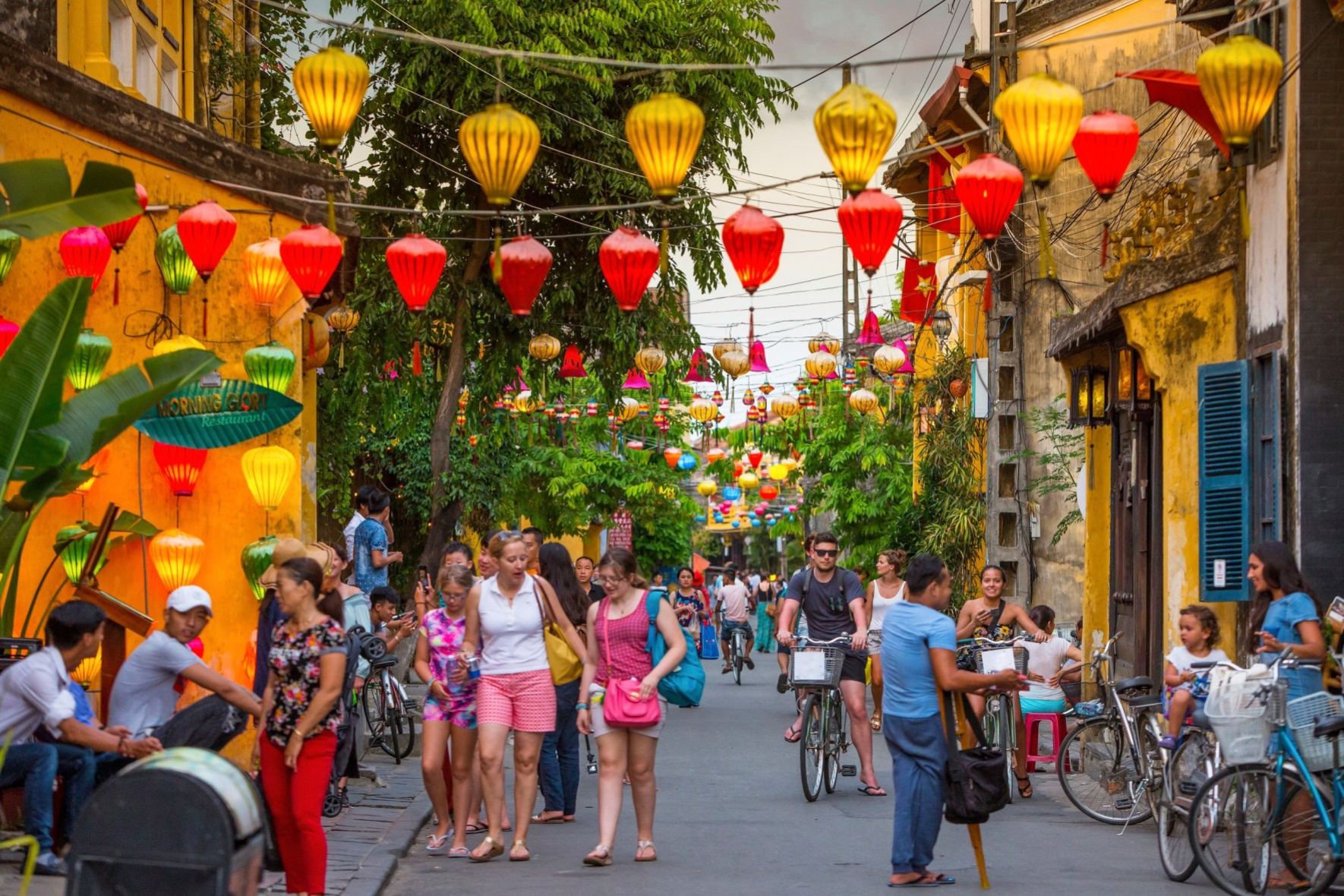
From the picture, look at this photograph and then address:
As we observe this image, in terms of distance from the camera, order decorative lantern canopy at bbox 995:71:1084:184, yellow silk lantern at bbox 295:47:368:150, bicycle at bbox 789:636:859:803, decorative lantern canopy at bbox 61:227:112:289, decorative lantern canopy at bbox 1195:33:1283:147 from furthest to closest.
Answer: bicycle at bbox 789:636:859:803
decorative lantern canopy at bbox 61:227:112:289
yellow silk lantern at bbox 295:47:368:150
decorative lantern canopy at bbox 995:71:1084:184
decorative lantern canopy at bbox 1195:33:1283:147

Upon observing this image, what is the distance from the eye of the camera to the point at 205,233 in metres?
12.2

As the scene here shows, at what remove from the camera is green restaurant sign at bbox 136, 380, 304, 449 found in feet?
39.8

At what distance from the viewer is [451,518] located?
2780 centimetres

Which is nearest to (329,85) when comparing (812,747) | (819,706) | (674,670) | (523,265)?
(523,265)

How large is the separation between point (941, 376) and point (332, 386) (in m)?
9.20

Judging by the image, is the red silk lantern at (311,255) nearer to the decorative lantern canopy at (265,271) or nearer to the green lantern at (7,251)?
the decorative lantern canopy at (265,271)

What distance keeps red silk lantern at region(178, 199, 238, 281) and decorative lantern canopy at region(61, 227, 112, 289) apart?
56cm

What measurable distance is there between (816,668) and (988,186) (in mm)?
4848

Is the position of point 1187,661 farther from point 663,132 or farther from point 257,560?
point 257,560

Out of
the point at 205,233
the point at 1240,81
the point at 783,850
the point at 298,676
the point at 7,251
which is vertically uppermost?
the point at 1240,81

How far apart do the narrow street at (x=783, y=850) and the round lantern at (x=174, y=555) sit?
9.26 ft

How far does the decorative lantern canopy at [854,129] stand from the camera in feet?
30.8

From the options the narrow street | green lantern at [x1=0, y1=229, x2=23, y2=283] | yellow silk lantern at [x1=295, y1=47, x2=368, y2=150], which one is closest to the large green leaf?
yellow silk lantern at [x1=295, y1=47, x2=368, y2=150]

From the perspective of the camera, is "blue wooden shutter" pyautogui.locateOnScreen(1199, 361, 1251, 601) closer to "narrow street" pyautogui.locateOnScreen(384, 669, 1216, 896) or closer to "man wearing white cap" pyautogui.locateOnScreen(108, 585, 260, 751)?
"narrow street" pyautogui.locateOnScreen(384, 669, 1216, 896)
